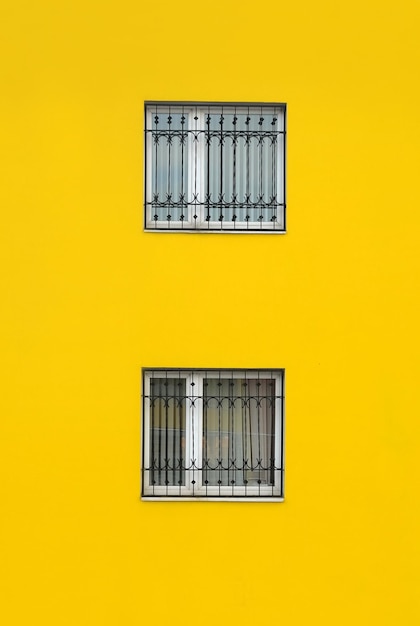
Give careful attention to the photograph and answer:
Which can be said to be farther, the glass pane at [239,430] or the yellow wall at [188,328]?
the glass pane at [239,430]

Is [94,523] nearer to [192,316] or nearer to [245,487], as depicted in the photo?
[245,487]

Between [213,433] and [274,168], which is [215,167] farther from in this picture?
[213,433]

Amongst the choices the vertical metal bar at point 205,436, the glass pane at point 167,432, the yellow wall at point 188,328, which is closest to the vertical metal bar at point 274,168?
the yellow wall at point 188,328

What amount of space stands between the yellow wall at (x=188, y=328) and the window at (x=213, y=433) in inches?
7.6

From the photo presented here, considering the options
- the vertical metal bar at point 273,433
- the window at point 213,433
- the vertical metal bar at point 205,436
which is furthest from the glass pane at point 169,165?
the vertical metal bar at point 273,433

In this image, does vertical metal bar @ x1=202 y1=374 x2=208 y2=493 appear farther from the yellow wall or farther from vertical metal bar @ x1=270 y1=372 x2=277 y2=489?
vertical metal bar @ x1=270 y1=372 x2=277 y2=489

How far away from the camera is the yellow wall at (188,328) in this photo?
558 cm

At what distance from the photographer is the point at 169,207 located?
5.83 m

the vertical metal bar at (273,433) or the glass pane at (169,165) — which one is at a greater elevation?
the glass pane at (169,165)

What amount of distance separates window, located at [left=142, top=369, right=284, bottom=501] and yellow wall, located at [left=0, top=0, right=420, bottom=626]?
0.19 meters

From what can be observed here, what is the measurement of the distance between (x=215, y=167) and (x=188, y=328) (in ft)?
4.78

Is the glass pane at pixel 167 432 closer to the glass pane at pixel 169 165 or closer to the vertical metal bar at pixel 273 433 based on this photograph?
the vertical metal bar at pixel 273 433
